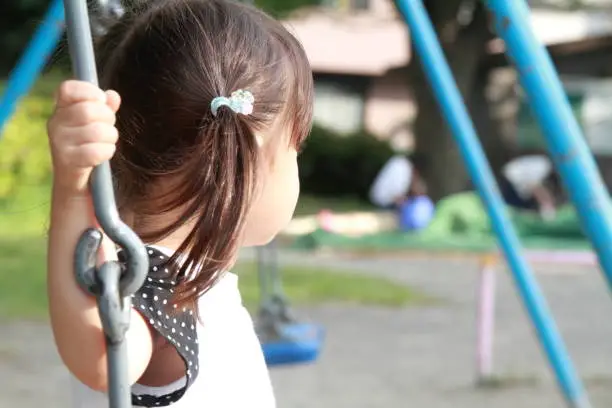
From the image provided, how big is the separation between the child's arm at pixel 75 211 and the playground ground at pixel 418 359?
11.8ft

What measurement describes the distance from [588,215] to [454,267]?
313 inches

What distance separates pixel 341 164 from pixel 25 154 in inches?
251

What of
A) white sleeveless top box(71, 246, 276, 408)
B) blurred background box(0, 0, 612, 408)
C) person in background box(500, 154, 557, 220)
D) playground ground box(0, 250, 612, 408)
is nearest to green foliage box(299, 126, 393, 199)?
blurred background box(0, 0, 612, 408)

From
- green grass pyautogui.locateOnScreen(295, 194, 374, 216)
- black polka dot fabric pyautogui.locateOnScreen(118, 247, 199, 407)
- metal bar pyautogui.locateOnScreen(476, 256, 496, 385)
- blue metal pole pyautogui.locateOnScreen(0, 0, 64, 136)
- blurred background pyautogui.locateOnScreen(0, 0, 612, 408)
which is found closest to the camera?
black polka dot fabric pyautogui.locateOnScreen(118, 247, 199, 407)

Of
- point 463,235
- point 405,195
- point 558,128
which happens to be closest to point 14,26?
point 405,195

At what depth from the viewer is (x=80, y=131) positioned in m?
0.99

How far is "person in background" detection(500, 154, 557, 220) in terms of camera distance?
43.3ft

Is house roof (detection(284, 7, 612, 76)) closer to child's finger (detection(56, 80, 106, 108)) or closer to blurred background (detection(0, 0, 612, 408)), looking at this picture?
blurred background (detection(0, 0, 612, 408))

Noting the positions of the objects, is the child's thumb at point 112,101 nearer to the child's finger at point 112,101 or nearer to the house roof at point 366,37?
the child's finger at point 112,101

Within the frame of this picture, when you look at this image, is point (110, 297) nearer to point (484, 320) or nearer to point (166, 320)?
point (166, 320)

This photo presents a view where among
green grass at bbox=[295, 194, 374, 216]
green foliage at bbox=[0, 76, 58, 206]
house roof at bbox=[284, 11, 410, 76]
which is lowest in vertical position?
green grass at bbox=[295, 194, 374, 216]

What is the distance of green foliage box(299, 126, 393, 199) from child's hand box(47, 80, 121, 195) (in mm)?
16212

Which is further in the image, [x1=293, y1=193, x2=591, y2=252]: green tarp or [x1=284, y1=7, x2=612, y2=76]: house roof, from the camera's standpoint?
[x1=284, y1=7, x2=612, y2=76]: house roof

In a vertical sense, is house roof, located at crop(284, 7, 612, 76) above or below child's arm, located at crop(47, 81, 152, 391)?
above
